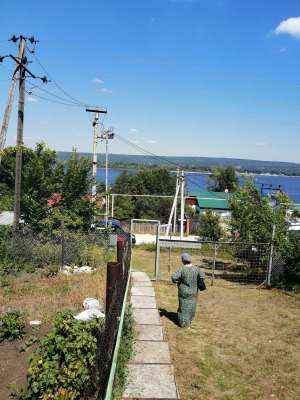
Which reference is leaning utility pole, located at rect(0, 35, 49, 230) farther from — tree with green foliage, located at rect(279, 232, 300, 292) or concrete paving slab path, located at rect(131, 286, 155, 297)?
tree with green foliage, located at rect(279, 232, 300, 292)

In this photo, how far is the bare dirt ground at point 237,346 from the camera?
599 centimetres

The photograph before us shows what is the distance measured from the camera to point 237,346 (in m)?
7.61

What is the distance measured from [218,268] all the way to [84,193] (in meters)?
6.28

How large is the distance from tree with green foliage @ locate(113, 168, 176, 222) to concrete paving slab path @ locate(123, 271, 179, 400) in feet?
145

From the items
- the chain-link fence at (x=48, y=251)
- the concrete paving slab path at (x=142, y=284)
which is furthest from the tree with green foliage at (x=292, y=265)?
the chain-link fence at (x=48, y=251)

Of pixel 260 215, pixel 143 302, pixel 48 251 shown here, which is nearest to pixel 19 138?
pixel 48 251

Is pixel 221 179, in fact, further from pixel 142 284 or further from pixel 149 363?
pixel 149 363

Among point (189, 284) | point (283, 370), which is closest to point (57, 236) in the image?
point (189, 284)

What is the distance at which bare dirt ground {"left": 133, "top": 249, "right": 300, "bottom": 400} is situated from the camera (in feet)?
19.7

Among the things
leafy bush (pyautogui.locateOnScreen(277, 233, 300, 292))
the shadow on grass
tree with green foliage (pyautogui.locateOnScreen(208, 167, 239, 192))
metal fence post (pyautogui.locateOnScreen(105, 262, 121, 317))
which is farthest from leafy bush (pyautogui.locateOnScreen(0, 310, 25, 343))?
tree with green foliage (pyautogui.locateOnScreen(208, 167, 239, 192))

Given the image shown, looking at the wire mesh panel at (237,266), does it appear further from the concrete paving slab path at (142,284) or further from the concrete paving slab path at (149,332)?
the concrete paving slab path at (149,332)

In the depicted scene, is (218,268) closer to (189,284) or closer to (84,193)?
(84,193)

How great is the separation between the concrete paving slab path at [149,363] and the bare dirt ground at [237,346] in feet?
0.85

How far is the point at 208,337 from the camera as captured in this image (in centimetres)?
803
